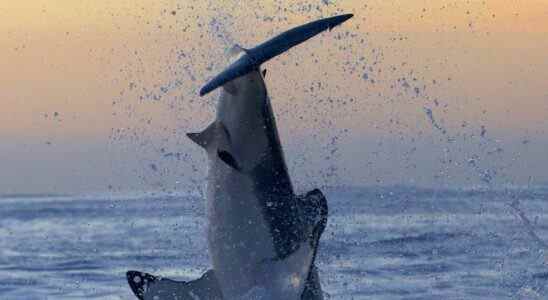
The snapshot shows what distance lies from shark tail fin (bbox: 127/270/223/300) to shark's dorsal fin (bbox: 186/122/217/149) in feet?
5.23

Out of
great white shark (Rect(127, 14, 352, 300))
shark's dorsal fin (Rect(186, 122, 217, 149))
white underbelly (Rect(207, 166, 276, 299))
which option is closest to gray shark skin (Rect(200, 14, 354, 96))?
great white shark (Rect(127, 14, 352, 300))

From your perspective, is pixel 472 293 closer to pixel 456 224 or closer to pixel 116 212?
pixel 456 224

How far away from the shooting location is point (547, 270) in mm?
30922

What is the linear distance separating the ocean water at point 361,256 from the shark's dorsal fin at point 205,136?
1034 mm

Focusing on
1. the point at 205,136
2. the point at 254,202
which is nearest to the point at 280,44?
the point at 205,136

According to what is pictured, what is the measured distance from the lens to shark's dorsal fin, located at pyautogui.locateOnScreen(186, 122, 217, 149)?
11.5 m

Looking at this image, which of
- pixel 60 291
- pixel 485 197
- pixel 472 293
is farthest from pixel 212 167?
pixel 485 197

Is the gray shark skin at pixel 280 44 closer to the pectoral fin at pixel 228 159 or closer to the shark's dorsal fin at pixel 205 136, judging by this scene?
the shark's dorsal fin at pixel 205 136

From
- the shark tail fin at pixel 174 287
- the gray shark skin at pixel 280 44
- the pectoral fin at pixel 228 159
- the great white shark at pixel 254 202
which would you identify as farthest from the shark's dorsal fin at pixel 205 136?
the shark tail fin at pixel 174 287

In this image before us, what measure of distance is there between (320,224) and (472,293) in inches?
593

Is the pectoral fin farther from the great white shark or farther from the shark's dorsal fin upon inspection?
the shark's dorsal fin

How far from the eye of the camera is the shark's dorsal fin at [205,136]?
37.8ft

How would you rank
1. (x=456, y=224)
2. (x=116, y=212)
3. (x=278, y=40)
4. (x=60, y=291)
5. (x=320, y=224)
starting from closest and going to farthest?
(x=278, y=40) → (x=320, y=224) → (x=60, y=291) → (x=456, y=224) → (x=116, y=212)

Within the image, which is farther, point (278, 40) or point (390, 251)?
point (390, 251)
